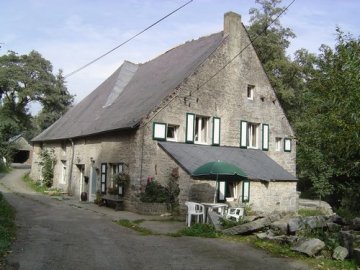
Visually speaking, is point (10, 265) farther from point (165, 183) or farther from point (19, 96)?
point (19, 96)

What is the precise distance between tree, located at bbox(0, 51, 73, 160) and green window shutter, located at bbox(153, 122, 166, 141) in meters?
32.0

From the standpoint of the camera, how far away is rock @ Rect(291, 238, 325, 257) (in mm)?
9727

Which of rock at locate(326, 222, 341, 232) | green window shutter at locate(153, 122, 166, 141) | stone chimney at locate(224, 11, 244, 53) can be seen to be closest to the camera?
rock at locate(326, 222, 341, 232)

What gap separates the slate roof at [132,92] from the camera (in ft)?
68.0

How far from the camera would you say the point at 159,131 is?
19.4m

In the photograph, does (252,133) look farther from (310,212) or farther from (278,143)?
(310,212)

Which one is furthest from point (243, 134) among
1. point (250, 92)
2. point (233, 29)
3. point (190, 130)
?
point (233, 29)

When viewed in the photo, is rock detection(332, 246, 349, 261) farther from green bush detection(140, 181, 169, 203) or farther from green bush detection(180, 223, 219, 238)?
green bush detection(140, 181, 169, 203)

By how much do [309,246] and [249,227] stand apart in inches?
106

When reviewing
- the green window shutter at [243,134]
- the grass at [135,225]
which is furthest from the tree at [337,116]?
the green window shutter at [243,134]

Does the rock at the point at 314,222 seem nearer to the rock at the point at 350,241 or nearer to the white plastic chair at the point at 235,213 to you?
the rock at the point at 350,241

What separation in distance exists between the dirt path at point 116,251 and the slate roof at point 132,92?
684cm

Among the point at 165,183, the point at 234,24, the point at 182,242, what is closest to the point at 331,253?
the point at 182,242

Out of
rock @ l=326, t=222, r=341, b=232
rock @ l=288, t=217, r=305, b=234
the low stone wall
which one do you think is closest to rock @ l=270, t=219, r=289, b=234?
rock @ l=288, t=217, r=305, b=234
